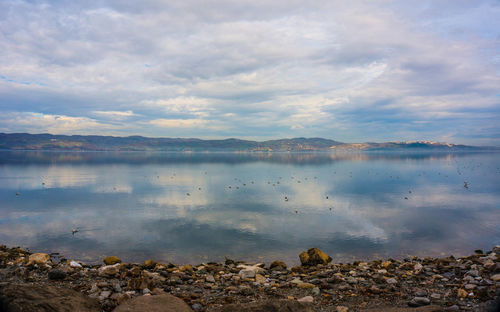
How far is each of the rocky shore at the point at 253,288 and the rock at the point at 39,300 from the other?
0.02m

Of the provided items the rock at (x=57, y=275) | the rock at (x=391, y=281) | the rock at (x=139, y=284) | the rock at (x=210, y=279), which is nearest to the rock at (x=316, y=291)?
the rock at (x=391, y=281)

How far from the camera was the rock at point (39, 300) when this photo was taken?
6.41 m

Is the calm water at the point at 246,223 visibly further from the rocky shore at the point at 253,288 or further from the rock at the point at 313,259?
the rocky shore at the point at 253,288

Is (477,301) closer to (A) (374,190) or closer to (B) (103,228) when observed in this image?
(B) (103,228)

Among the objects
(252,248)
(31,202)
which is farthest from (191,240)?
(31,202)

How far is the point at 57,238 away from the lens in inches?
877

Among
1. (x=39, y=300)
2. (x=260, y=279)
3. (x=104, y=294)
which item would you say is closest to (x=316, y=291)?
(x=260, y=279)

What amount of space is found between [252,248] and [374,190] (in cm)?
3564

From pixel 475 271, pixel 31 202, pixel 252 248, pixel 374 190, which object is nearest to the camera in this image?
pixel 475 271

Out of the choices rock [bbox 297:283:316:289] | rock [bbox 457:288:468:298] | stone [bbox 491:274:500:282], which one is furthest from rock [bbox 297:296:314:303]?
stone [bbox 491:274:500:282]

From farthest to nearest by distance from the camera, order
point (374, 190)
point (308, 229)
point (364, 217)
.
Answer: point (374, 190) < point (364, 217) < point (308, 229)

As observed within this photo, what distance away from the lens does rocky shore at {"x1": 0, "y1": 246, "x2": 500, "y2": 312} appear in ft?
24.7

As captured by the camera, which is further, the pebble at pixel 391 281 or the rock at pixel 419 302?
the pebble at pixel 391 281

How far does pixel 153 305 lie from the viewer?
7.49 meters
